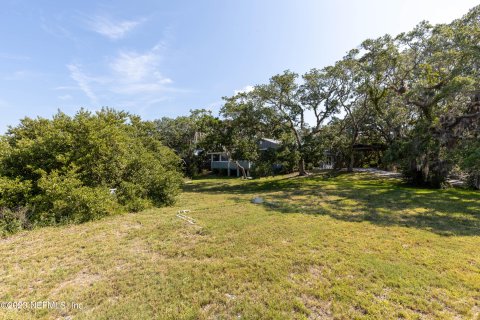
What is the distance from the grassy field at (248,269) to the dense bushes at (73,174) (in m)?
0.92

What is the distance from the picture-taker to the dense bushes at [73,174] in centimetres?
680

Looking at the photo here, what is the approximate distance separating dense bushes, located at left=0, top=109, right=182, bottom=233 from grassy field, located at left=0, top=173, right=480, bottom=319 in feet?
3.01

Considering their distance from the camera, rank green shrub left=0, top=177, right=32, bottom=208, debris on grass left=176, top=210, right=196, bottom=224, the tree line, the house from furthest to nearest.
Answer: the house < the tree line < debris on grass left=176, top=210, right=196, bottom=224 < green shrub left=0, top=177, right=32, bottom=208

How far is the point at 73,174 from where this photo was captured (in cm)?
743

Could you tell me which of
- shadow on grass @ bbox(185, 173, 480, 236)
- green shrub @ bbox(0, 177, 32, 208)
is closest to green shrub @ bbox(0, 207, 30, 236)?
green shrub @ bbox(0, 177, 32, 208)

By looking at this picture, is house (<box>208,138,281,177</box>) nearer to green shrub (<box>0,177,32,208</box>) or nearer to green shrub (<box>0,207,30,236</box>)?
green shrub (<box>0,177,32,208</box>)

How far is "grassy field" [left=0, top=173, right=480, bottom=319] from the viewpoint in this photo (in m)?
3.00

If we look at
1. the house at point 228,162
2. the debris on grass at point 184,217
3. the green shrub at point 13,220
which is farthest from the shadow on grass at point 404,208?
the house at point 228,162

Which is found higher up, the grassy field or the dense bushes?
the dense bushes

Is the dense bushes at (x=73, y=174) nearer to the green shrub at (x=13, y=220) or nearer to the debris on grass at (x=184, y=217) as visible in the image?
the green shrub at (x=13, y=220)

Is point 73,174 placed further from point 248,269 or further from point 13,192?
point 248,269

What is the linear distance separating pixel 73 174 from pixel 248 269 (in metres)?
6.98

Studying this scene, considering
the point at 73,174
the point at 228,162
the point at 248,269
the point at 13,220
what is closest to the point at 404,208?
the point at 248,269

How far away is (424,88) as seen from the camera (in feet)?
43.0
